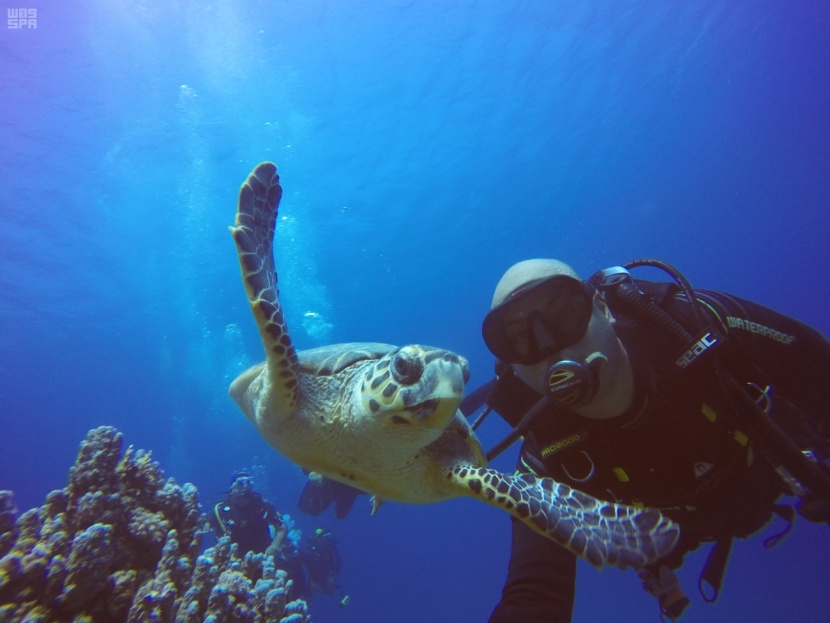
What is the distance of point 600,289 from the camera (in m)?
2.66

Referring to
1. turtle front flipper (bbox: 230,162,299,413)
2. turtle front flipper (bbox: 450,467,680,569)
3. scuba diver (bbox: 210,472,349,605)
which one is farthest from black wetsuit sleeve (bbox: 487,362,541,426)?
scuba diver (bbox: 210,472,349,605)

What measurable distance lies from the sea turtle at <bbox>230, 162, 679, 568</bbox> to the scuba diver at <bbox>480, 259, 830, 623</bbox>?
349 millimetres

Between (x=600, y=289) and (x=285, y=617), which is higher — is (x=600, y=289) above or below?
above

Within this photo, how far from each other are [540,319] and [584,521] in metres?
1.05

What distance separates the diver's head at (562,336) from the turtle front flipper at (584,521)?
1.65ft

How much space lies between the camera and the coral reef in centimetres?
167

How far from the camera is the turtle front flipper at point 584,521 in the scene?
1835mm

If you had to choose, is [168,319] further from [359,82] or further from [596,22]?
[596,22]

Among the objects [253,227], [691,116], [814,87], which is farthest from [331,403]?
[814,87]

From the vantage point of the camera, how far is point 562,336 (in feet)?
7.48

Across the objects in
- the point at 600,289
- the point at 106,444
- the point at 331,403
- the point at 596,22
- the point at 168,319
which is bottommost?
the point at 600,289

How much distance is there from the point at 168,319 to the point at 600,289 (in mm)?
32361

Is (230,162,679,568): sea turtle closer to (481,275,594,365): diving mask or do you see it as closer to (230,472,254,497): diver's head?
(481,275,594,365): diving mask

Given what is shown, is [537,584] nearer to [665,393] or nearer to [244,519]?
[665,393]
